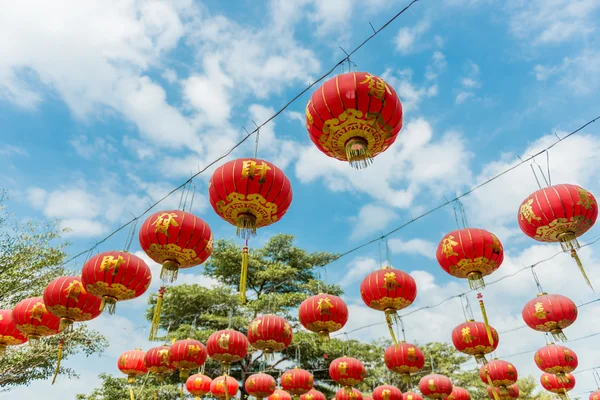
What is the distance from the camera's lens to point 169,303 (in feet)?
49.2

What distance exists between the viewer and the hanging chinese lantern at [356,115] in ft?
9.77

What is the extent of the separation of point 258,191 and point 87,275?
2512 millimetres

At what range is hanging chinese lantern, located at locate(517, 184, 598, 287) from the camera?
3926 millimetres

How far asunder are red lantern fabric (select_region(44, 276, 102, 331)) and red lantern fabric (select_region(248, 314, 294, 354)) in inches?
95.5

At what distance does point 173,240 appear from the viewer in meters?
4.08

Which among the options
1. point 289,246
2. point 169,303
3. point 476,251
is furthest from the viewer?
point 289,246

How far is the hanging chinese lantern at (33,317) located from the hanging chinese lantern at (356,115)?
509 centimetres

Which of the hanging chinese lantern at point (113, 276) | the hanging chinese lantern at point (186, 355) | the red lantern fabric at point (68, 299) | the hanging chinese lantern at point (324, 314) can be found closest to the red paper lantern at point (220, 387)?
the hanging chinese lantern at point (186, 355)

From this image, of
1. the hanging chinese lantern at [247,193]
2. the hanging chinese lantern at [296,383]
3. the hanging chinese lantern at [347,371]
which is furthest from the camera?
the hanging chinese lantern at [296,383]

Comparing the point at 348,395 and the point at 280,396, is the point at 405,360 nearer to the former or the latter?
the point at 348,395

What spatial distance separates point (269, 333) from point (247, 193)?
366cm

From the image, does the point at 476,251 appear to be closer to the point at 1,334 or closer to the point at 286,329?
the point at 286,329

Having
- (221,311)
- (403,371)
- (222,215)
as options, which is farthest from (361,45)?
(221,311)

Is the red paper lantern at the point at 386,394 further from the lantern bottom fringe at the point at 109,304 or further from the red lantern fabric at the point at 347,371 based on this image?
the lantern bottom fringe at the point at 109,304
